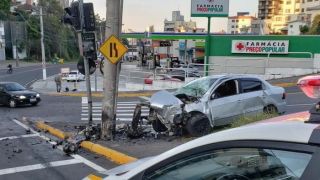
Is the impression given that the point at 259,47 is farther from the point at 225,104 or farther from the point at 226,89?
the point at 225,104

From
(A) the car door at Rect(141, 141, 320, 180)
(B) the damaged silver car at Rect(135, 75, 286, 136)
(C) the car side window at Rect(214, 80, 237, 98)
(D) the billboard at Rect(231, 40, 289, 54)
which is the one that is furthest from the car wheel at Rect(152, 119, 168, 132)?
(D) the billboard at Rect(231, 40, 289, 54)

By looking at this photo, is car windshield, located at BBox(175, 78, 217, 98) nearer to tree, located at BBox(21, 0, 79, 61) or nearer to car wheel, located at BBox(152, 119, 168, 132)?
car wheel, located at BBox(152, 119, 168, 132)

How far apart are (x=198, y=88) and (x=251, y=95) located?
155 centimetres

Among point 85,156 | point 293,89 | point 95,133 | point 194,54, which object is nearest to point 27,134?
point 95,133

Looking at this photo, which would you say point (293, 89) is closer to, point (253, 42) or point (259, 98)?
point (253, 42)

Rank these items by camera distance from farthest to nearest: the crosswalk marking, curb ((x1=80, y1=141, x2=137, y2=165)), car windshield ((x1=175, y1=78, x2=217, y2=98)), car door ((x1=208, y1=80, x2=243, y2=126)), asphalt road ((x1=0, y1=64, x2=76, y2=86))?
1. asphalt road ((x1=0, y1=64, x2=76, y2=86))
2. the crosswalk marking
3. car windshield ((x1=175, y1=78, x2=217, y2=98))
4. car door ((x1=208, y1=80, x2=243, y2=126))
5. curb ((x1=80, y1=141, x2=137, y2=165))

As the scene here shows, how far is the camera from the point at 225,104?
1177 centimetres

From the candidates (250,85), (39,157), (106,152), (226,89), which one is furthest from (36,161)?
(250,85)

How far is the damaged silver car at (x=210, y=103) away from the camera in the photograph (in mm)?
11023

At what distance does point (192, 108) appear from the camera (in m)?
11.2

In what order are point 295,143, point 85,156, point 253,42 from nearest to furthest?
point 295,143, point 85,156, point 253,42

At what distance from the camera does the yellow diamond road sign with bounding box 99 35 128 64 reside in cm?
1114

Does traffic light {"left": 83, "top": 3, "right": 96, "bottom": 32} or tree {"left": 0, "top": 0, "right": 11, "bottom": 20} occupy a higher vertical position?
tree {"left": 0, "top": 0, "right": 11, "bottom": 20}

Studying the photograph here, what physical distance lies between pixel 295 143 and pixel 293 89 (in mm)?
20778
